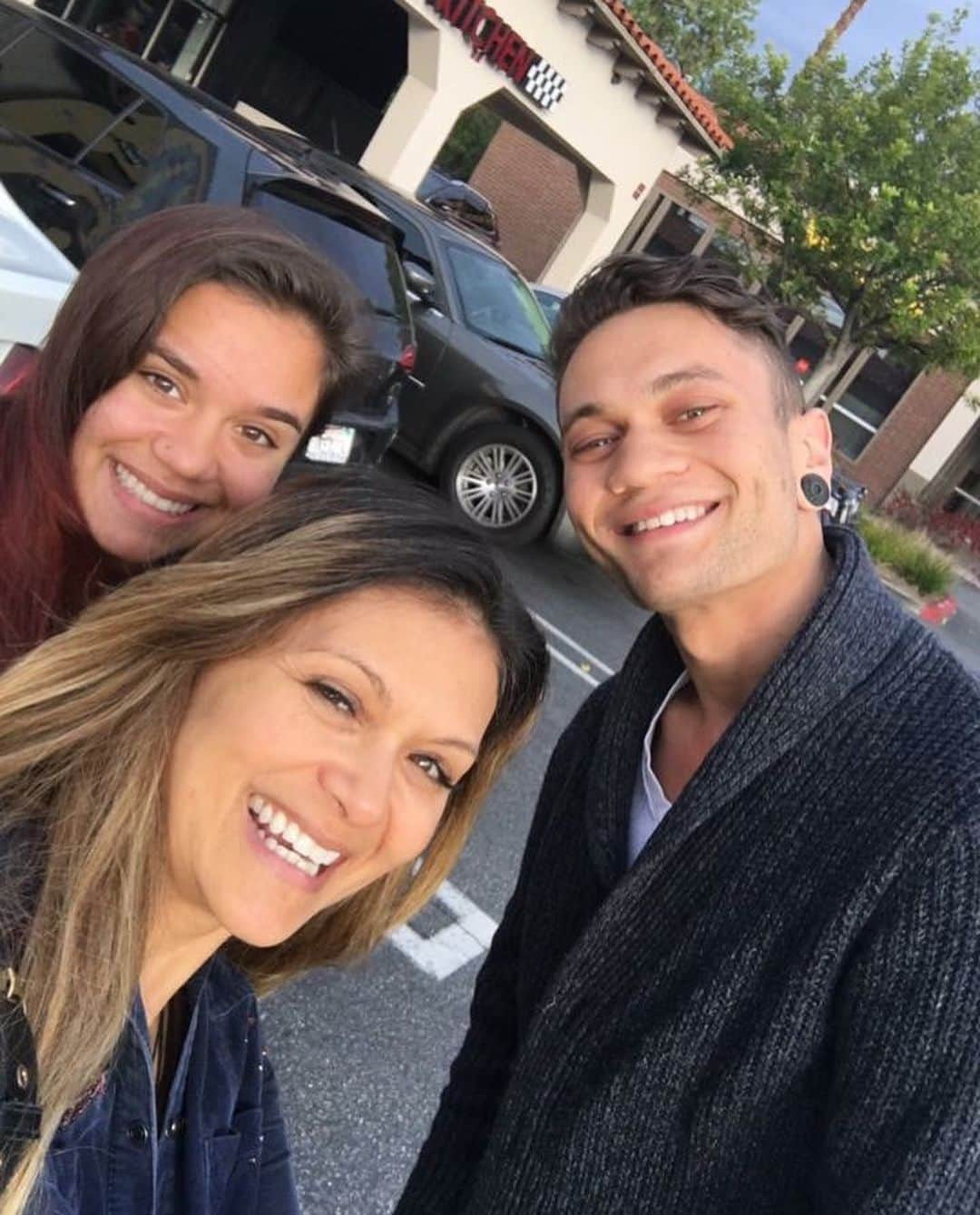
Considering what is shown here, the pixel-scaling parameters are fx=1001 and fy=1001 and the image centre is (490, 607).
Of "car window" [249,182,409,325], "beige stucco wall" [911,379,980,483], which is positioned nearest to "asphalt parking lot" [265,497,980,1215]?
"car window" [249,182,409,325]

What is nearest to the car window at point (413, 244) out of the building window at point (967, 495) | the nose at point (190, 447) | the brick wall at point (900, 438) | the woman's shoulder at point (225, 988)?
the nose at point (190, 447)

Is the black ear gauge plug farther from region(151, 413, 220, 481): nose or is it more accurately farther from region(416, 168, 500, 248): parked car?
region(416, 168, 500, 248): parked car

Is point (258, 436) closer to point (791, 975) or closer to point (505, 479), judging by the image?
point (791, 975)

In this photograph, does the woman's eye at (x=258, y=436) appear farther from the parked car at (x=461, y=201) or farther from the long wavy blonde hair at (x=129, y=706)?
the parked car at (x=461, y=201)

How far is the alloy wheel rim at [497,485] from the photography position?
6.57m

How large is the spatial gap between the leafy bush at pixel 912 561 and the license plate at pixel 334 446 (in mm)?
9036

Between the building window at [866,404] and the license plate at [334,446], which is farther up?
the building window at [866,404]

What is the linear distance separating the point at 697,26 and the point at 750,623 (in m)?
36.3

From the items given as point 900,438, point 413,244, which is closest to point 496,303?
point 413,244

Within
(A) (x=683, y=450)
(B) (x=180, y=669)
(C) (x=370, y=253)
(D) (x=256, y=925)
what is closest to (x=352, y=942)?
(D) (x=256, y=925)

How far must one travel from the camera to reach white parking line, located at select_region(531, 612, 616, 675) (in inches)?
237

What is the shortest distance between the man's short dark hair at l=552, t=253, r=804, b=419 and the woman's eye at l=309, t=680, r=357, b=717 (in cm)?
84

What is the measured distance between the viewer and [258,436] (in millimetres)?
1934

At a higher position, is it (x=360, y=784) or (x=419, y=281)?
(x=419, y=281)
